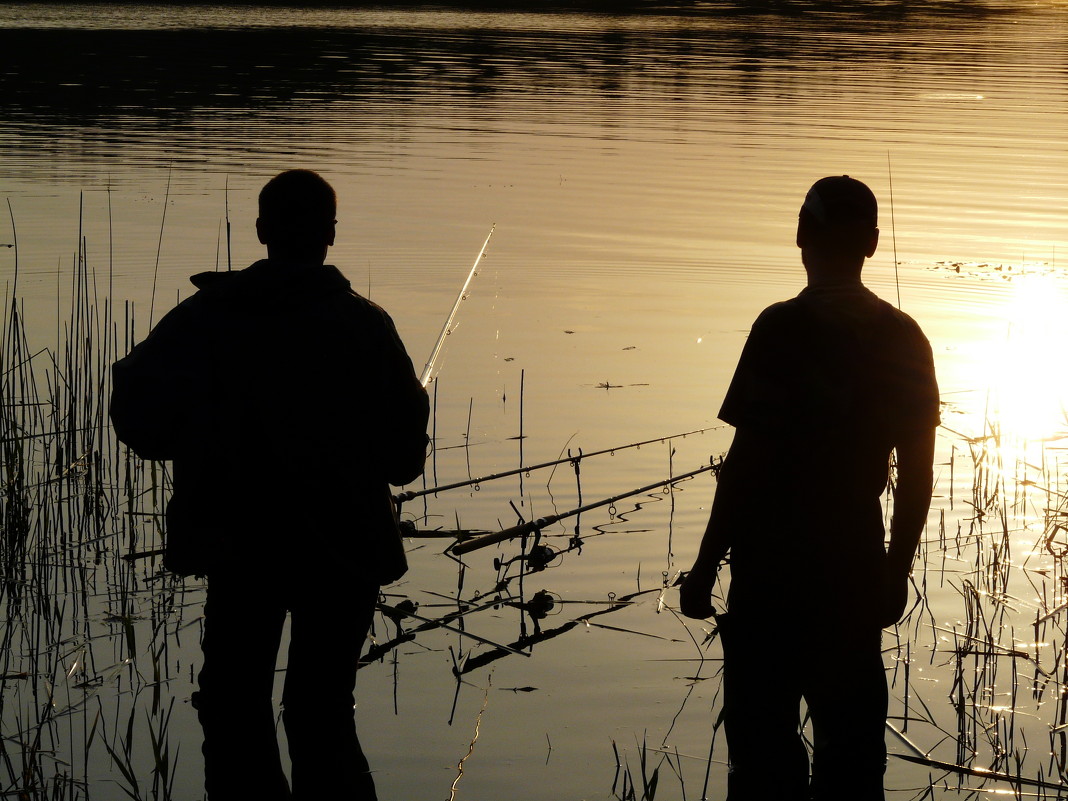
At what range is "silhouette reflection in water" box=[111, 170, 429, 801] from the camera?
124 inches

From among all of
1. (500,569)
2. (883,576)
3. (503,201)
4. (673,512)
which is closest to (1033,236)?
(503,201)

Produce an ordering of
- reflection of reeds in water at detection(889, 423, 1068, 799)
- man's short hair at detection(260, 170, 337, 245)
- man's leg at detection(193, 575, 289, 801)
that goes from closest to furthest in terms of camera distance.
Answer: man's short hair at detection(260, 170, 337, 245), man's leg at detection(193, 575, 289, 801), reflection of reeds in water at detection(889, 423, 1068, 799)

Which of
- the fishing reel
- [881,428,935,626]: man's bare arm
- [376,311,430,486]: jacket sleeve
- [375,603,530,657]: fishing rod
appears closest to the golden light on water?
the fishing reel

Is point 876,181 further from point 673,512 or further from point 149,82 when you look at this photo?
point 149,82

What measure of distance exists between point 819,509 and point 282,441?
4.17ft

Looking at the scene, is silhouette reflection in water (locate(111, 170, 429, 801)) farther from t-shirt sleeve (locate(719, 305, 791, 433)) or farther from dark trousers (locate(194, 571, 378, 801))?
t-shirt sleeve (locate(719, 305, 791, 433))

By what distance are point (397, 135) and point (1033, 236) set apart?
10.6m

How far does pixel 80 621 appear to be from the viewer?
5.12 metres

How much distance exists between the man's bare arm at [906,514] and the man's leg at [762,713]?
274 millimetres

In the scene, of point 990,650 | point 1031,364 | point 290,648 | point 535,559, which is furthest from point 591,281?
point 290,648

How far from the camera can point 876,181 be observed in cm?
1681

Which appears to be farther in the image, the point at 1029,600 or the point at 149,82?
the point at 149,82

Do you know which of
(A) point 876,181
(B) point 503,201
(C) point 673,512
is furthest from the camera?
(A) point 876,181

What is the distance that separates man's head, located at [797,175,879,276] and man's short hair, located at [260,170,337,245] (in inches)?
45.6
